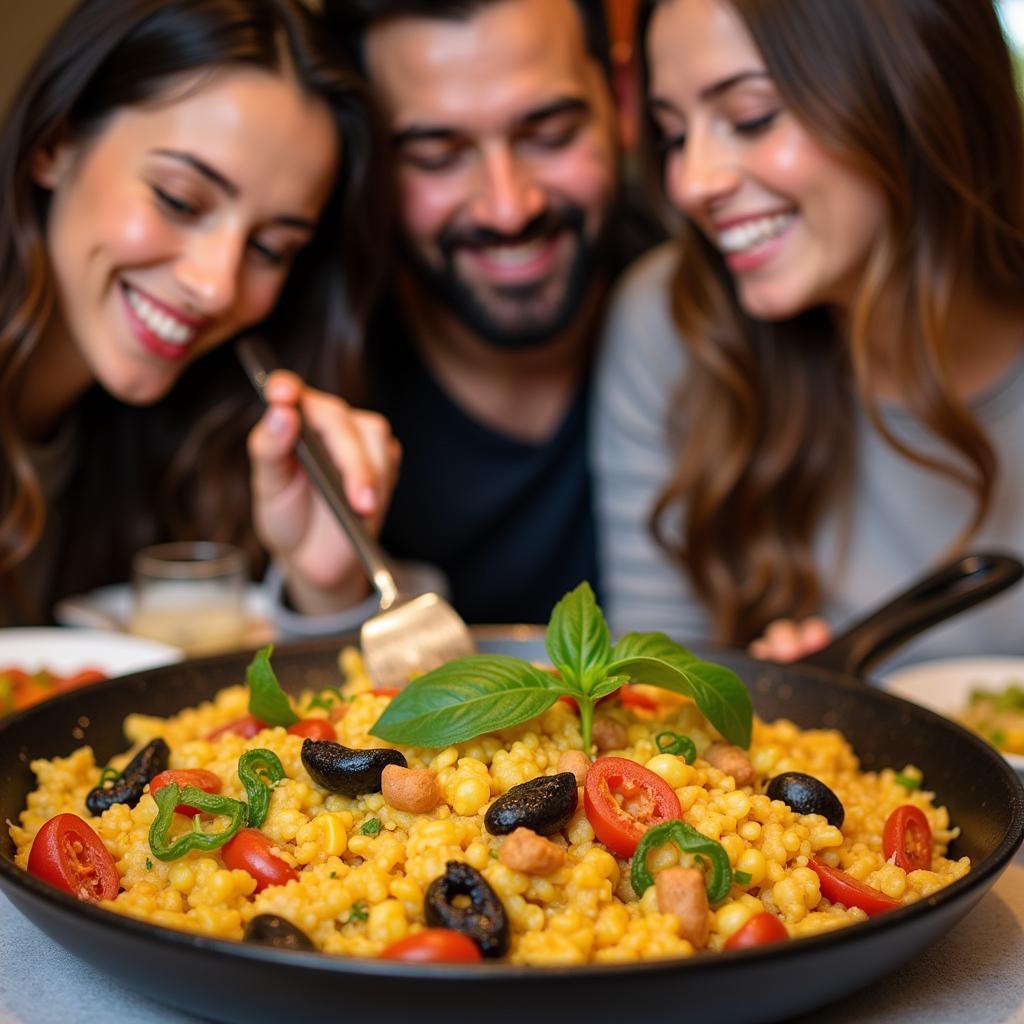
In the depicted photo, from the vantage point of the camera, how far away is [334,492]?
1.84 m

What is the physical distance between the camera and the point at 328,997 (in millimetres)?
789

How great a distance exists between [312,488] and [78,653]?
60 cm

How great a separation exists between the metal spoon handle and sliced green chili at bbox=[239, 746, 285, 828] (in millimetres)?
516

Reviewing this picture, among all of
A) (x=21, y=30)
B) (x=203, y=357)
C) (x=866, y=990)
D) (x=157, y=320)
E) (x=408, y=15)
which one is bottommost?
(x=866, y=990)

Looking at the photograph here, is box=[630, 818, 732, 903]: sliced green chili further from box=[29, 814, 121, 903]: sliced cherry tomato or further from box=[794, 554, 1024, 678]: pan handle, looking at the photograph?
box=[794, 554, 1024, 678]: pan handle

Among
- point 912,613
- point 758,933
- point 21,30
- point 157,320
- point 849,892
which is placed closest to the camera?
point 758,933

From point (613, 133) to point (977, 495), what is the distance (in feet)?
3.65

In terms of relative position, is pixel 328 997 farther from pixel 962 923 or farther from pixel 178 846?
pixel 962 923

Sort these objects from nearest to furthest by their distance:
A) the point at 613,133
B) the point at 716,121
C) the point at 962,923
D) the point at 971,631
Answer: the point at 962,923 → the point at 716,121 → the point at 971,631 → the point at 613,133

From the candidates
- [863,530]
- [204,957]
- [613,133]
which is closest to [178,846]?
[204,957]

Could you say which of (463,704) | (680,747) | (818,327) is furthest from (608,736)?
(818,327)

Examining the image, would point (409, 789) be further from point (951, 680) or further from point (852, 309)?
point (852, 309)

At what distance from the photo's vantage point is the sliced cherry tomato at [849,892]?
3.31 ft

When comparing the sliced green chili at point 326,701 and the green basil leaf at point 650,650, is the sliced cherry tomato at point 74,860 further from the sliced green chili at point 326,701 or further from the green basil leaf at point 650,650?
the green basil leaf at point 650,650
